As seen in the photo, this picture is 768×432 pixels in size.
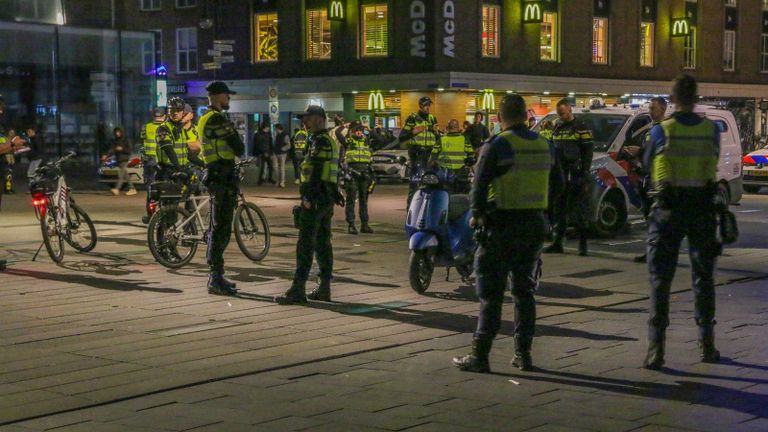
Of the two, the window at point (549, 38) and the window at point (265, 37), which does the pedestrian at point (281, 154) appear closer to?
the window at point (265, 37)

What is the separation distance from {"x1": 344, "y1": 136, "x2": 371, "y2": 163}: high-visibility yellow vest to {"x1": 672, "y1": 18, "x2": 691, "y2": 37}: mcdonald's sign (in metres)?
36.9

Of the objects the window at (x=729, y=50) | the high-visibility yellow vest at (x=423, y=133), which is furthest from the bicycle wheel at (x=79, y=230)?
the window at (x=729, y=50)

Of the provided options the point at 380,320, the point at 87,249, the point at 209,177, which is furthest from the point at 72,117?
the point at 380,320

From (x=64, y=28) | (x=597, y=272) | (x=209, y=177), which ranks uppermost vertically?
(x=64, y=28)

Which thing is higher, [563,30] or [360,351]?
[563,30]

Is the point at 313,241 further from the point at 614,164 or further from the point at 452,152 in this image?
the point at 614,164

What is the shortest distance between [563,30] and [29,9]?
20905 mm

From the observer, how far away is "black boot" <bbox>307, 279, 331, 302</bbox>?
1148cm

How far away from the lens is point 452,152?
18.1 meters

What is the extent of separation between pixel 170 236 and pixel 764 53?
51.1 m

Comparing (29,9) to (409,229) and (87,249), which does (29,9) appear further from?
(409,229)

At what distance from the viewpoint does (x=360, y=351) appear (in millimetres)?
8961

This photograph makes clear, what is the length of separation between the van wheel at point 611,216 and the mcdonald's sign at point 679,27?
120 ft

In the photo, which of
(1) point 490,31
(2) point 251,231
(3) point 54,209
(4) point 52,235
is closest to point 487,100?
(1) point 490,31
